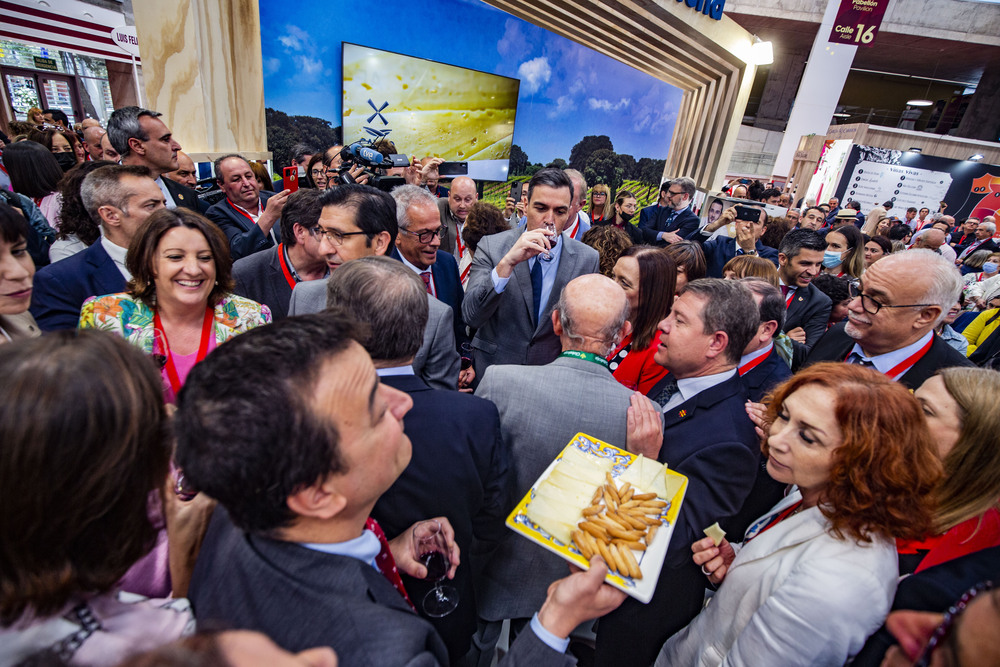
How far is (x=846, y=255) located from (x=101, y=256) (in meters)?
5.85

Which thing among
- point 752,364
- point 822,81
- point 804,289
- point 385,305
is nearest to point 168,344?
point 385,305

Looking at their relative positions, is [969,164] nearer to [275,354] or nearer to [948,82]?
[948,82]

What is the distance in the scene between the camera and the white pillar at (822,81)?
579 inches

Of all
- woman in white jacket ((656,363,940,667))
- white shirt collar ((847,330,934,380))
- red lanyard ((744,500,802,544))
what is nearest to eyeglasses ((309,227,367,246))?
woman in white jacket ((656,363,940,667))

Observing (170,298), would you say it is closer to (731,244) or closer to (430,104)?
(731,244)

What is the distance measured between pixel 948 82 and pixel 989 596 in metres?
31.3

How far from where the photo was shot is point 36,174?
12.1 ft

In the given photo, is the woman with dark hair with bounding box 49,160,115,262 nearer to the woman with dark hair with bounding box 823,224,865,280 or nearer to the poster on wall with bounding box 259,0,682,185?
the poster on wall with bounding box 259,0,682,185

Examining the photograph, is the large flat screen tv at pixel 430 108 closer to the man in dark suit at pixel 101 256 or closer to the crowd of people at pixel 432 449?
the man in dark suit at pixel 101 256

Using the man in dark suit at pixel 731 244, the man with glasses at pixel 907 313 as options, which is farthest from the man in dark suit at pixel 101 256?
the man in dark suit at pixel 731 244

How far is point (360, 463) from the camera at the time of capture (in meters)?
0.90

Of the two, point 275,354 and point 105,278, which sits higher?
point 275,354

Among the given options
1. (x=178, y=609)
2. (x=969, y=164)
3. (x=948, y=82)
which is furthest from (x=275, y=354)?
(x=948, y=82)

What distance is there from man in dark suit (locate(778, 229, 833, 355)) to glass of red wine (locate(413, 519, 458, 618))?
3.20m
